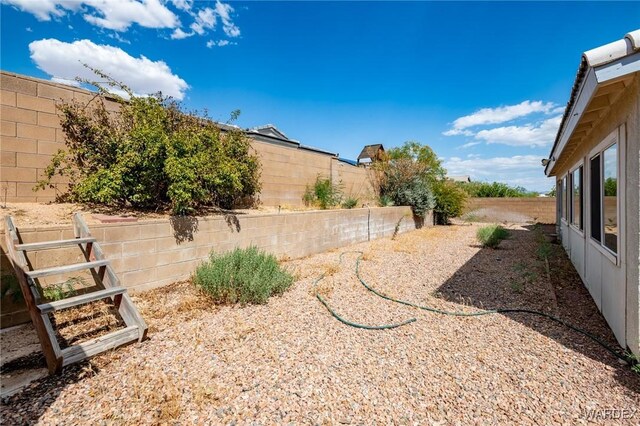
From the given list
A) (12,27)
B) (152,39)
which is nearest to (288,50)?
(152,39)

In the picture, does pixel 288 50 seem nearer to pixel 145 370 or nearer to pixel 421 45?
pixel 421 45

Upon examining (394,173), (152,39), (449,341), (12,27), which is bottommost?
(449,341)

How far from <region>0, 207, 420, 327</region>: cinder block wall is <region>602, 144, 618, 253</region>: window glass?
542 cm

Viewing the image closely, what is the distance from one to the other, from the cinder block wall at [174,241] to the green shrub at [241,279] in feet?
1.71

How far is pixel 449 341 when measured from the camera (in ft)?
10.2

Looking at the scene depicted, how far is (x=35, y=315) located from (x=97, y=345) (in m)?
0.55

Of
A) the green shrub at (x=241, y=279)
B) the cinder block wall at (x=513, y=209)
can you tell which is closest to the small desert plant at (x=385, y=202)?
the cinder block wall at (x=513, y=209)

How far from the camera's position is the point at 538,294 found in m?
4.63

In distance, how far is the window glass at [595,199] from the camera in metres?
4.25

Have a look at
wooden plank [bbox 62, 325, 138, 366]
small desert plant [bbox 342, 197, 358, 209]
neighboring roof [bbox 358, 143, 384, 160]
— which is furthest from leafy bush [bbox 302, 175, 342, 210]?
neighboring roof [bbox 358, 143, 384, 160]

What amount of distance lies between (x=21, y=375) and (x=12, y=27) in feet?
16.0

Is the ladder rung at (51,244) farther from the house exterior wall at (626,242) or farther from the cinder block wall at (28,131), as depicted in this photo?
the house exterior wall at (626,242)

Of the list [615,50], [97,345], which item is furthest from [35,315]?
[615,50]

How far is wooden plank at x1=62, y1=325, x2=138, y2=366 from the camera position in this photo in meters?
2.38
